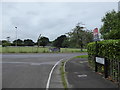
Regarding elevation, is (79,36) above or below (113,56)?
above

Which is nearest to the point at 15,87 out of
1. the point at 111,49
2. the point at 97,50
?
the point at 111,49

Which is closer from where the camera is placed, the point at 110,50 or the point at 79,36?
the point at 110,50

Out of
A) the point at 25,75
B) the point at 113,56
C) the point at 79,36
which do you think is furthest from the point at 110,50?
the point at 79,36

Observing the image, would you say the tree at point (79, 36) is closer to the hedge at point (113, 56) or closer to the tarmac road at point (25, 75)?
the tarmac road at point (25, 75)

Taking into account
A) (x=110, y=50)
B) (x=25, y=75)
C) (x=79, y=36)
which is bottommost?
(x=25, y=75)

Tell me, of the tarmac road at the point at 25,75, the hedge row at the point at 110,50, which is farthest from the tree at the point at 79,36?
the hedge row at the point at 110,50

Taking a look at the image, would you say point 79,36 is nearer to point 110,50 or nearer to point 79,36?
point 79,36

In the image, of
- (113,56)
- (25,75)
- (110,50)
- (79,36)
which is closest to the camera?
(113,56)

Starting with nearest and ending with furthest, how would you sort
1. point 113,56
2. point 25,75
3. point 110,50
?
point 113,56
point 110,50
point 25,75

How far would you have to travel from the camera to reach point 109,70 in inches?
306

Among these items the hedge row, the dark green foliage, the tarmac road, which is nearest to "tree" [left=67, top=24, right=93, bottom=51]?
the dark green foliage

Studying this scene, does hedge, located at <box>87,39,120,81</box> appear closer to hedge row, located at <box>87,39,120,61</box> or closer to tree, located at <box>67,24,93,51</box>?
hedge row, located at <box>87,39,120,61</box>

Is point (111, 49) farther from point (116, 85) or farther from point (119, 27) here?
point (119, 27)

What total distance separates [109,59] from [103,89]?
2.20 metres
